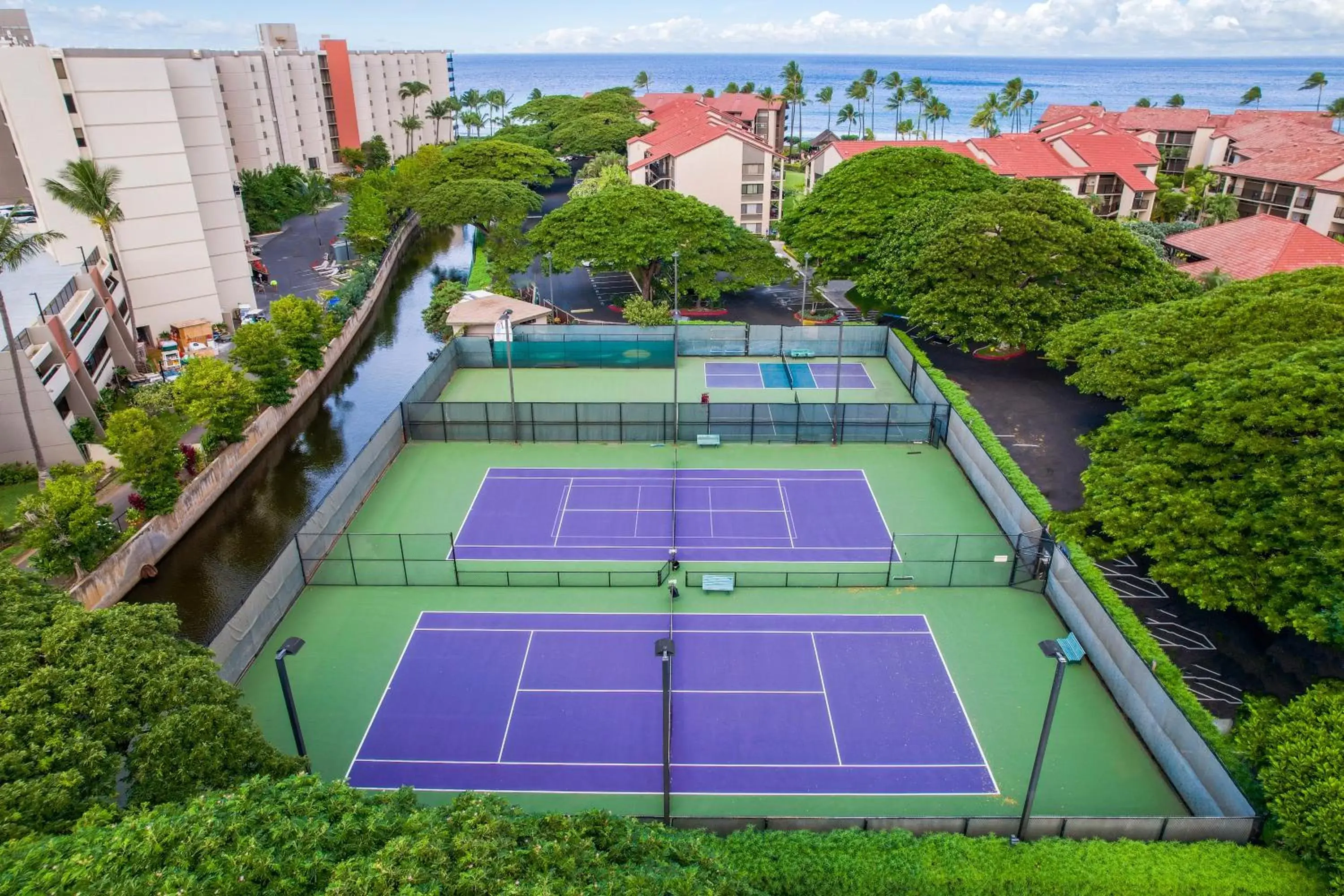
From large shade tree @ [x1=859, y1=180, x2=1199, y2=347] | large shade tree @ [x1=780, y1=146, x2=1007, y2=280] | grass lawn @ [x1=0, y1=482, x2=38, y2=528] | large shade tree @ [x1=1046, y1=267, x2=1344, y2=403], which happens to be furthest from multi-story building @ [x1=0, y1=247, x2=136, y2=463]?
large shade tree @ [x1=1046, y1=267, x2=1344, y2=403]

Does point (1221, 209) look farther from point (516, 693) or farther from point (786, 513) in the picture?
point (516, 693)

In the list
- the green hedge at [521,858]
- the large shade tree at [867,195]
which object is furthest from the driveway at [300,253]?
the green hedge at [521,858]

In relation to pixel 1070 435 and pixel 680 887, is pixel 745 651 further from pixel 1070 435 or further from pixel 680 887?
pixel 1070 435

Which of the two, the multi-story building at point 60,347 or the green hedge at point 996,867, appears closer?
the green hedge at point 996,867

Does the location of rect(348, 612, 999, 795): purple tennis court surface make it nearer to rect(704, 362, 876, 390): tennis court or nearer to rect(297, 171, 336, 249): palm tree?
rect(704, 362, 876, 390): tennis court

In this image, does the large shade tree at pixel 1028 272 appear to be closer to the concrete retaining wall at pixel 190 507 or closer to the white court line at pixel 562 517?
the white court line at pixel 562 517
